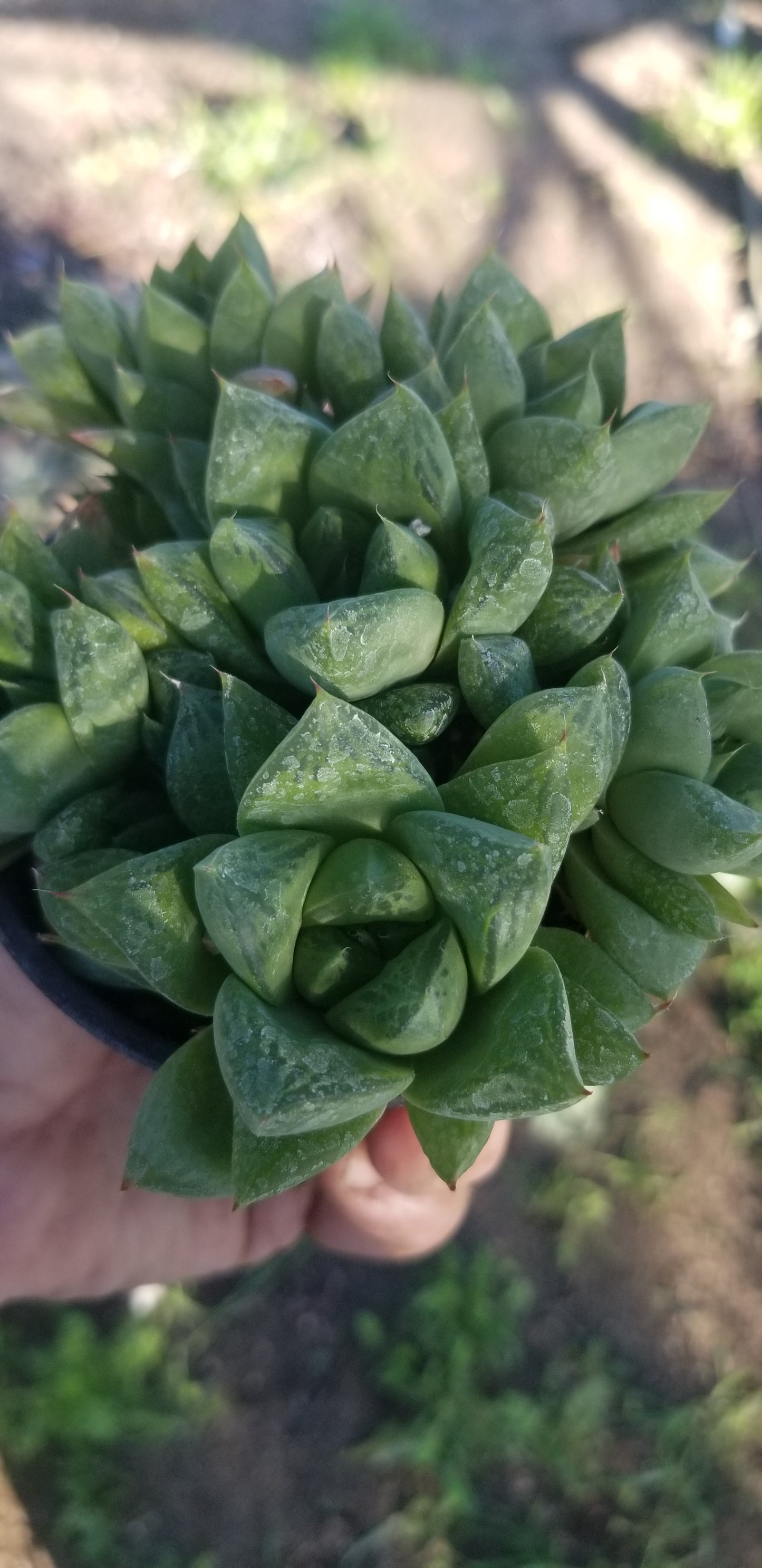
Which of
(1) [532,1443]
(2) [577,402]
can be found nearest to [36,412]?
(2) [577,402]

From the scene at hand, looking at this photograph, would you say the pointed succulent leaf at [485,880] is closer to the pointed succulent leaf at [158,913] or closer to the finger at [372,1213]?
the pointed succulent leaf at [158,913]

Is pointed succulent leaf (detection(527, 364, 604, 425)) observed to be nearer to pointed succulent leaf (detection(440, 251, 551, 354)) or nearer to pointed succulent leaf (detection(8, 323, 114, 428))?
pointed succulent leaf (detection(440, 251, 551, 354))

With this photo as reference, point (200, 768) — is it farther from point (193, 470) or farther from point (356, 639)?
point (193, 470)

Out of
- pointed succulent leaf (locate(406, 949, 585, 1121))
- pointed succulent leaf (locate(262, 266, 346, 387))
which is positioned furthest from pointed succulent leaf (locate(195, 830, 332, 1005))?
pointed succulent leaf (locate(262, 266, 346, 387))

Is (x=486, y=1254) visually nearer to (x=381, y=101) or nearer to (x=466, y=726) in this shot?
(x=466, y=726)

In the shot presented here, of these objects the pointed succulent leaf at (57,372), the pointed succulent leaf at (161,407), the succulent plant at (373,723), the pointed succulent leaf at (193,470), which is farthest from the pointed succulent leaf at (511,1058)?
the pointed succulent leaf at (57,372)

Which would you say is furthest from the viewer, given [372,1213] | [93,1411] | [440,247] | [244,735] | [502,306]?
[440,247]

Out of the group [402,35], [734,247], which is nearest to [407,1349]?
[734,247]
